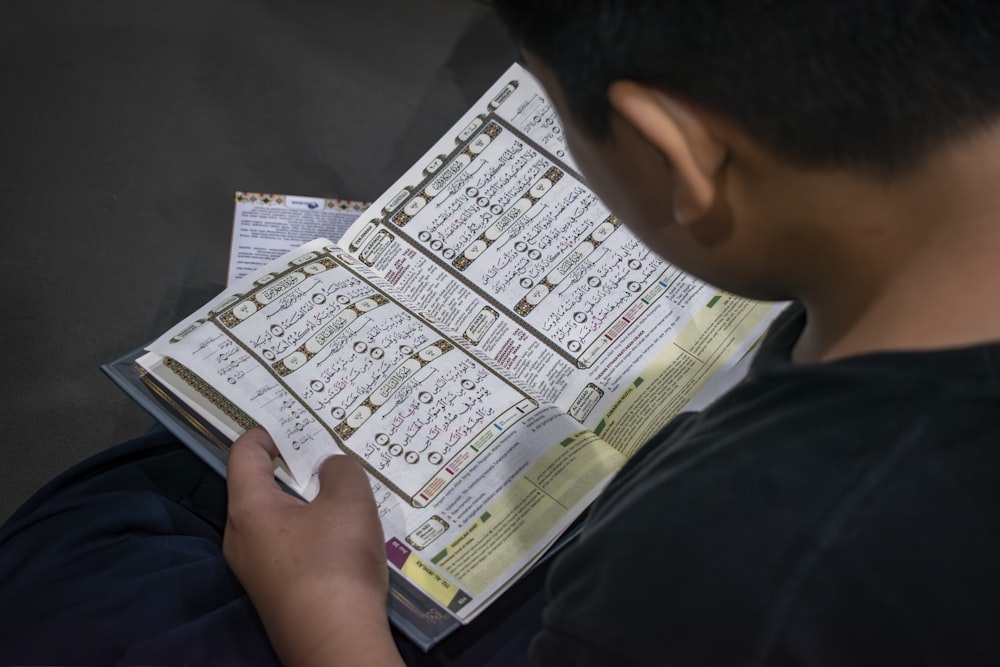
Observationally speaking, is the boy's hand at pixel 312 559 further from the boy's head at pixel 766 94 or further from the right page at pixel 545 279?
the boy's head at pixel 766 94

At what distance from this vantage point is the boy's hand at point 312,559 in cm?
47

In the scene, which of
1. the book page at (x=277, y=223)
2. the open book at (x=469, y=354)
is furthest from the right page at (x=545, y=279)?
the book page at (x=277, y=223)

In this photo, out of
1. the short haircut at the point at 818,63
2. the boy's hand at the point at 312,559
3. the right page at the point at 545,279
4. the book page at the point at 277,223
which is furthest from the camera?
the book page at the point at 277,223

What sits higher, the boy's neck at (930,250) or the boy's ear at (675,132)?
the boy's ear at (675,132)

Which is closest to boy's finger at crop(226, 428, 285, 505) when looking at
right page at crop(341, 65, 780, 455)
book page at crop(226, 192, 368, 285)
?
right page at crop(341, 65, 780, 455)

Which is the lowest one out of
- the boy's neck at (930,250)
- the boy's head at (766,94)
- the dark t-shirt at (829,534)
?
the dark t-shirt at (829,534)

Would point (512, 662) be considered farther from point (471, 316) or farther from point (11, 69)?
point (11, 69)

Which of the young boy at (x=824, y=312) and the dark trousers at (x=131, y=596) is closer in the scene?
the young boy at (x=824, y=312)

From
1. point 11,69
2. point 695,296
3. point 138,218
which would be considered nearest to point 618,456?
point 695,296

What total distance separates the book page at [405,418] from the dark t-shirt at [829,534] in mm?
Answer: 181

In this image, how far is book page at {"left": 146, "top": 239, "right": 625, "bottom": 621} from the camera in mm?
509

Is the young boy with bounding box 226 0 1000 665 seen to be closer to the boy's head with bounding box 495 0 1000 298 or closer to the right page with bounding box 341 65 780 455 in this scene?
the boy's head with bounding box 495 0 1000 298

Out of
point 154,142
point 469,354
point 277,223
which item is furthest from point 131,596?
point 154,142

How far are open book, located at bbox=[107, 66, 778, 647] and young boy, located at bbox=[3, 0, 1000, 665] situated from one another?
0.17m
